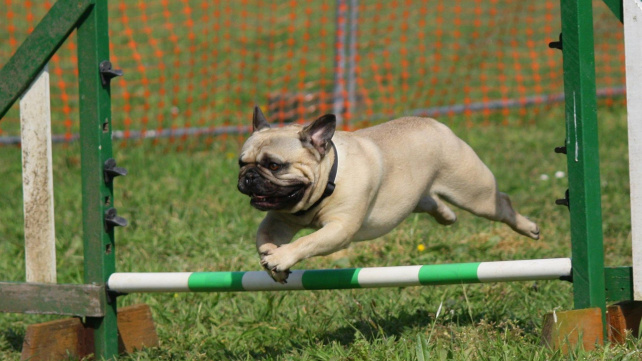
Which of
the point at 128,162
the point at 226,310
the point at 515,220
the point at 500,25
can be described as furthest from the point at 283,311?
the point at 500,25

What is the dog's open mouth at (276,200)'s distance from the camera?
3.59 m

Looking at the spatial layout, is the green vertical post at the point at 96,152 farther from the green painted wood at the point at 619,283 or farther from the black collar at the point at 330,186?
the green painted wood at the point at 619,283

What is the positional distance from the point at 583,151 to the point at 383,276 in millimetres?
970

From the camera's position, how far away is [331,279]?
3.77 m

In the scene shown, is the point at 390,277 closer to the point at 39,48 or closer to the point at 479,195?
the point at 479,195

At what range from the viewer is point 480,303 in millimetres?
4539

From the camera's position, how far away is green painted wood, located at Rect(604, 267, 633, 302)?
374cm

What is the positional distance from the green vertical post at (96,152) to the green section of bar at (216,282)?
50cm

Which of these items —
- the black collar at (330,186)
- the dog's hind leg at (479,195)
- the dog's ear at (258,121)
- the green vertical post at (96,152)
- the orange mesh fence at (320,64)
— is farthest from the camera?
the orange mesh fence at (320,64)

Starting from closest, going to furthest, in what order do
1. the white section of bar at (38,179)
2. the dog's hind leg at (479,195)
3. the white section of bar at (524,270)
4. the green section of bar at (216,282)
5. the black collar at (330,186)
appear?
the white section of bar at (524,270)
the black collar at (330,186)
the green section of bar at (216,282)
the white section of bar at (38,179)
the dog's hind leg at (479,195)

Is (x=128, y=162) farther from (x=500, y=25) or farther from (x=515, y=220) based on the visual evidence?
(x=500, y=25)

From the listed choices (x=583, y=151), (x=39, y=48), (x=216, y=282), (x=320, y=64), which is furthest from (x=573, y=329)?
(x=320, y=64)

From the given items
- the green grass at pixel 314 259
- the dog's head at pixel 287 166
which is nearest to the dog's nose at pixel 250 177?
the dog's head at pixel 287 166

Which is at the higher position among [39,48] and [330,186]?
[39,48]
